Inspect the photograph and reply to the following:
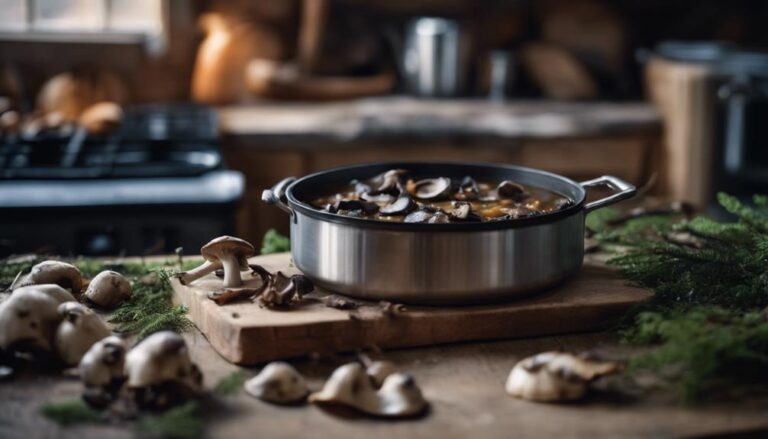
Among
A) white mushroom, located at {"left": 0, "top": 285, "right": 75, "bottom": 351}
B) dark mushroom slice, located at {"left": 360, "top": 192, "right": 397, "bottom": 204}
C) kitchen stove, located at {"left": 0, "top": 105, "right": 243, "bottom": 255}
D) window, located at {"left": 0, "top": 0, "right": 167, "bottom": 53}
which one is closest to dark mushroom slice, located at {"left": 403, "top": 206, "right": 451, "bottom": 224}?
dark mushroom slice, located at {"left": 360, "top": 192, "right": 397, "bottom": 204}

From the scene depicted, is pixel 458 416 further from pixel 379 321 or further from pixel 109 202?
pixel 109 202

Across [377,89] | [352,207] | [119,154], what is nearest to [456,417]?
[352,207]

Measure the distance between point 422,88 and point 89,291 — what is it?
8.71ft

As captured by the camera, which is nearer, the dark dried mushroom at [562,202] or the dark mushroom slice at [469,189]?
the dark dried mushroom at [562,202]

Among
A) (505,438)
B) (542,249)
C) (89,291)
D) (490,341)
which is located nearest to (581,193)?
(542,249)

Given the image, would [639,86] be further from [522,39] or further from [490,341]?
[490,341]

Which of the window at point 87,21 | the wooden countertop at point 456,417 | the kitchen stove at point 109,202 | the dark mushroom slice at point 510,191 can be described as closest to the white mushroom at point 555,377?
the wooden countertop at point 456,417

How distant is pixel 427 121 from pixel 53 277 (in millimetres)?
2093

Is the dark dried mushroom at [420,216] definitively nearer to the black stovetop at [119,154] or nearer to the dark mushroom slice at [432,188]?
the dark mushroom slice at [432,188]

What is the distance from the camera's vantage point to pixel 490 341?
1.39m

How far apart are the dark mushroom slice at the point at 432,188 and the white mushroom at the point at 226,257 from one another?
317mm

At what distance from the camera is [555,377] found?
116 cm

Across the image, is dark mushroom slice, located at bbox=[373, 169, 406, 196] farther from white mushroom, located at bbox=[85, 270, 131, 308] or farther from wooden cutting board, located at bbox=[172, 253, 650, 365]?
white mushroom, located at bbox=[85, 270, 131, 308]

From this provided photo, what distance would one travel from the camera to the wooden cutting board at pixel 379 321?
1.29m
